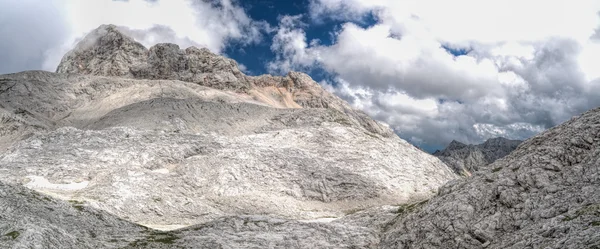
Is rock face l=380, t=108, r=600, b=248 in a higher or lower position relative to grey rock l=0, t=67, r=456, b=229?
lower

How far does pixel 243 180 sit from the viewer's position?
3450 inches

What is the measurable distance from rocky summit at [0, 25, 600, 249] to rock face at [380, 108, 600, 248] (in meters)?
0.13

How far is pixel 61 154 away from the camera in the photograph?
91.5 m

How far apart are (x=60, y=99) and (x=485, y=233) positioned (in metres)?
173

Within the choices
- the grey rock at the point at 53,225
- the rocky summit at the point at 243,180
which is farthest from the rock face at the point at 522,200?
the grey rock at the point at 53,225

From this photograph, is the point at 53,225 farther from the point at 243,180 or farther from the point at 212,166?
the point at 212,166

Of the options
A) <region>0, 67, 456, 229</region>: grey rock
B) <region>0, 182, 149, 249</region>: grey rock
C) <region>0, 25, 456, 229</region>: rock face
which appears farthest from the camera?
<region>0, 25, 456, 229</region>: rock face

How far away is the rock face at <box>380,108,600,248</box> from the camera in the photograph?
86.5 ft

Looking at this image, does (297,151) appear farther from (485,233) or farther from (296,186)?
(485,233)

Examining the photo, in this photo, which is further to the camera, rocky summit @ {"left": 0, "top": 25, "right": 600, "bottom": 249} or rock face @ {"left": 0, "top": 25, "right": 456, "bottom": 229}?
rock face @ {"left": 0, "top": 25, "right": 456, "bottom": 229}

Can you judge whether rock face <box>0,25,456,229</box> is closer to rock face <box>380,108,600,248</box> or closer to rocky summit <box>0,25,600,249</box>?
rocky summit <box>0,25,600,249</box>

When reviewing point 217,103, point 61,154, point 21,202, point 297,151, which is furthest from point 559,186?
point 217,103

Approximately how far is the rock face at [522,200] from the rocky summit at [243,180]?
125 mm

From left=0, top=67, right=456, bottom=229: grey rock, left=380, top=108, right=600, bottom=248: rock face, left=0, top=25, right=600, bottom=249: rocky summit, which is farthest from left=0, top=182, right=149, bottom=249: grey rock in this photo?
left=380, top=108, right=600, bottom=248: rock face
